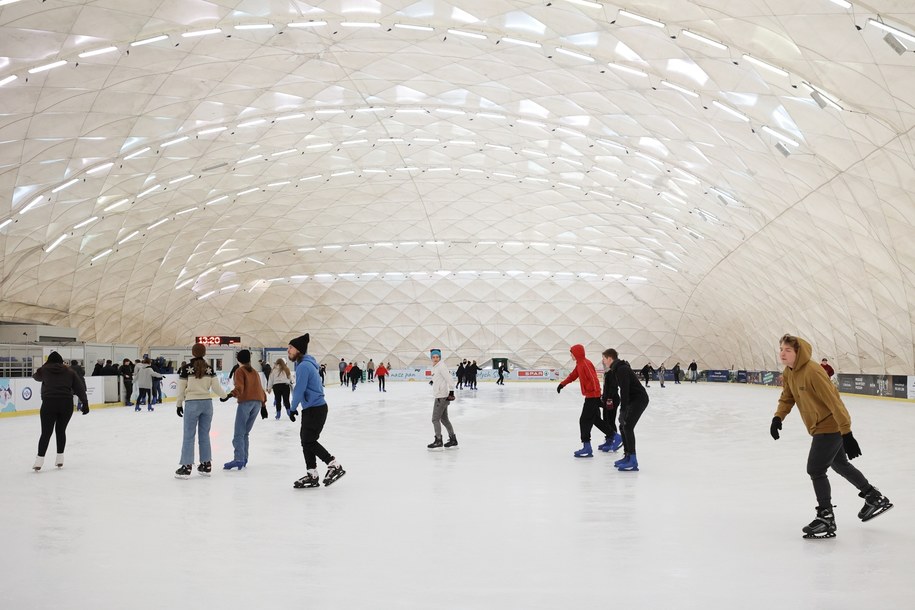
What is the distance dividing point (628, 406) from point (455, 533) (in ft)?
19.1

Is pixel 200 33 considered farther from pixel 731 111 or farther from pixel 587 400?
pixel 587 400

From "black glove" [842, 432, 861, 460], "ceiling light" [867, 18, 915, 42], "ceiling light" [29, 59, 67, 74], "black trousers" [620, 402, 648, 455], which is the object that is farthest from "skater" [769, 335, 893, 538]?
"ceiling light" [29, 59, 67, 74]

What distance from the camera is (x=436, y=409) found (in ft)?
49.2

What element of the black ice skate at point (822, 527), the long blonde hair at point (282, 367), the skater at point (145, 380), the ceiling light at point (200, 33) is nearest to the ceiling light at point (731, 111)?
the ceiling light at point (200, 33)

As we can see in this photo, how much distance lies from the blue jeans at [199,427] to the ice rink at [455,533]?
1.75 ft

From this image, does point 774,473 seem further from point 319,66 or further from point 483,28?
point 319,66

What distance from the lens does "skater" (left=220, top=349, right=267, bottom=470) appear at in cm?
1230

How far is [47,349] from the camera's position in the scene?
3438cm

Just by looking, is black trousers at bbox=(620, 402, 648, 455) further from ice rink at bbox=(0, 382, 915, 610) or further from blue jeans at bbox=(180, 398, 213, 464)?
blue jeans at bbox=(180, 398, 213, 464)

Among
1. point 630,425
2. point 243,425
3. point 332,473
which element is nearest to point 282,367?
point 243,425

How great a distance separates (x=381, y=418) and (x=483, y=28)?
14.4m

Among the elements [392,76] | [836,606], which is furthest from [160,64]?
[836,606]

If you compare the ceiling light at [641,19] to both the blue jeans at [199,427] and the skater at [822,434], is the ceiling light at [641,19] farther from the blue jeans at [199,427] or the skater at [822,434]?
the blue jeans at [199,427]

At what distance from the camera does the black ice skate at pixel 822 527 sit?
695 cm
